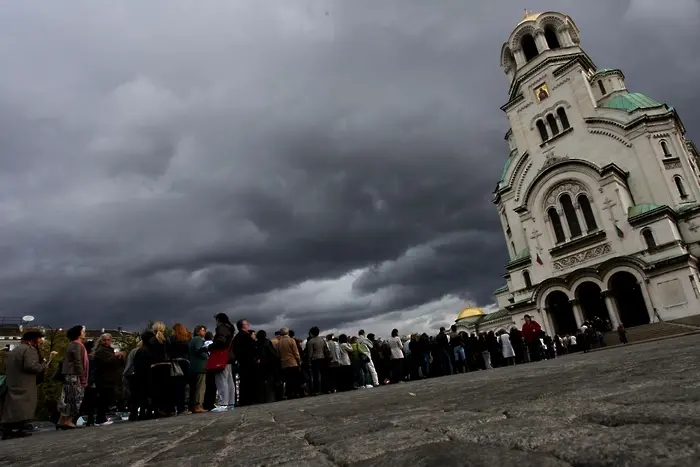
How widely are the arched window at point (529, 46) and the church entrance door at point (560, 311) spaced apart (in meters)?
21.6

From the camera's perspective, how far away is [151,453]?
2852 mm

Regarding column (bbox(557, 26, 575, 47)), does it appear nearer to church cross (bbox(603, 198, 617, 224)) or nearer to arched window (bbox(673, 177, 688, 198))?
arched window (bbox(673, 177, 688, 198))

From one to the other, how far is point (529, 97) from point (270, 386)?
116 feet

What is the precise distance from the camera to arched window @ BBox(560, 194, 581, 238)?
106 feet

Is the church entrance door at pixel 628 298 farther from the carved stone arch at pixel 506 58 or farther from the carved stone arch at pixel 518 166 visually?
the carved stone arch at pixel 506 58

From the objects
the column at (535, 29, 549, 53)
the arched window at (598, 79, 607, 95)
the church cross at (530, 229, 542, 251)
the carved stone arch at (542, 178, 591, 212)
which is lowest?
the church cross at (530, 229, 542, 251)

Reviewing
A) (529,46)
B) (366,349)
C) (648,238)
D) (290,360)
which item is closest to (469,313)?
(648,238)

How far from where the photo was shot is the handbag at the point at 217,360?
29.9ft

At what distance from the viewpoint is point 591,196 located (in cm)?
3119

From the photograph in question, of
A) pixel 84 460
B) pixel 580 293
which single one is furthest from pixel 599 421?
pixel 580 293

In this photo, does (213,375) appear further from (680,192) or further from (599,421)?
(680,192)

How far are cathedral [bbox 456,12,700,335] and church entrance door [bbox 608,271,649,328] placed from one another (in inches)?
2.6

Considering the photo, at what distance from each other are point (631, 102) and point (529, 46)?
34.8 ft

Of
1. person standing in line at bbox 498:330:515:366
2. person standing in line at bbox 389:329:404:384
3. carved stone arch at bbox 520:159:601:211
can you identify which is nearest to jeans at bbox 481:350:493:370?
person standing in line at bbox 498:330:515:366
